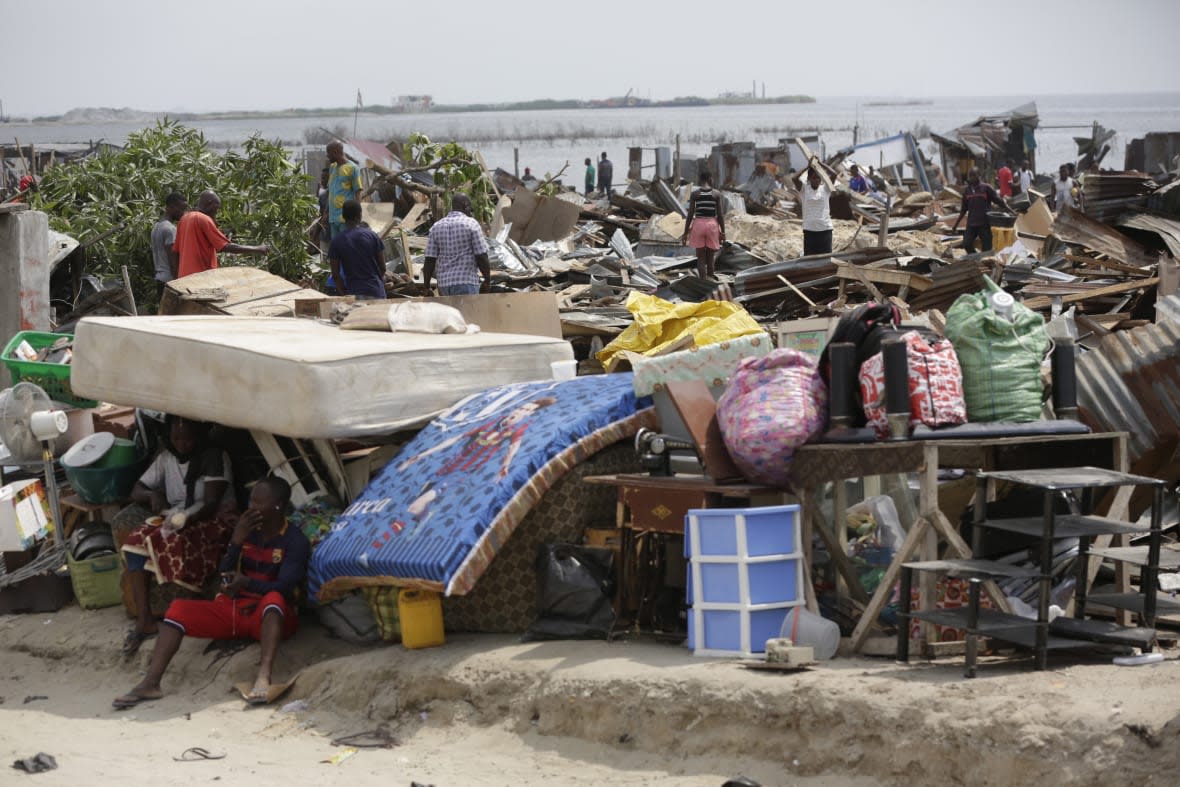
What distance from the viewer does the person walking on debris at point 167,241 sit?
13.4m

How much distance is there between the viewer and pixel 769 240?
72.8ft

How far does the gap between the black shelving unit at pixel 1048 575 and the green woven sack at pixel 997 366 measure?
441mm

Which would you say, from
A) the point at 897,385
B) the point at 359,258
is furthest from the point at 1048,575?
the point at 359,258

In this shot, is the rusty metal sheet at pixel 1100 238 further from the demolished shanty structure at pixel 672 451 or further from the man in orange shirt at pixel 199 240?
the man in orange shirt at pixel 199 240

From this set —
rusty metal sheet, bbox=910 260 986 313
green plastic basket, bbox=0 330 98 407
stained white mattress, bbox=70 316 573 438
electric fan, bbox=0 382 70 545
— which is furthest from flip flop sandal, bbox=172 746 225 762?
rusty metal sheet, bbox=910 260 986 313

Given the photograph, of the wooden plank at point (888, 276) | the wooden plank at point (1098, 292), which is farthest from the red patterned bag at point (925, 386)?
the wooden plank at point (888, 276)

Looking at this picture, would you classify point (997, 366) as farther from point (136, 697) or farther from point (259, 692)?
point (136, 697)

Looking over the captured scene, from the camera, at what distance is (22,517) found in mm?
9789

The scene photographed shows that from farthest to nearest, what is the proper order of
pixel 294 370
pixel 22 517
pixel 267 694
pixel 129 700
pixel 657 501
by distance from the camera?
pixel 22 517
pixel 294 370
pixel 129 700
pixel 267 694
pixel 657 501

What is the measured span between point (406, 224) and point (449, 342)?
12.8 m

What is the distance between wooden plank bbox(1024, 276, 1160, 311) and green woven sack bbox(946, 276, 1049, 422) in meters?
7.02

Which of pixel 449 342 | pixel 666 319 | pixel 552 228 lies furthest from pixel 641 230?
pixel 449 342

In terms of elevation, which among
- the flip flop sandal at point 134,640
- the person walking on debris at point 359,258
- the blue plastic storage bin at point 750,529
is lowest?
the flip flop sandal at point 134,640

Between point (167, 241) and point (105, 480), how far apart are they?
453 cm
